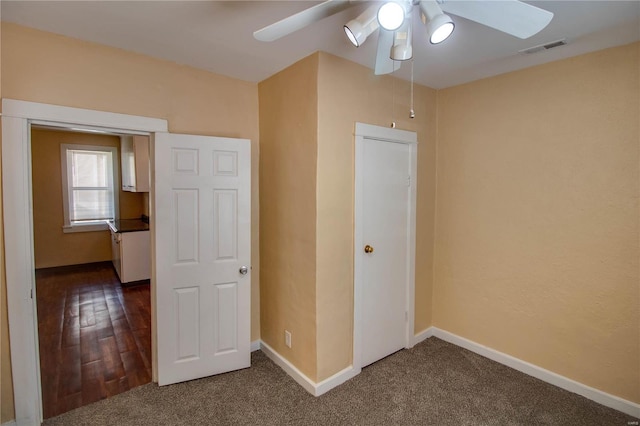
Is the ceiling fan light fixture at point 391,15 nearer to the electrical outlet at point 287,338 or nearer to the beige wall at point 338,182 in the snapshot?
the beige wall at point 338,182

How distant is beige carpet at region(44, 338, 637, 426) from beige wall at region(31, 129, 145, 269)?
15.1 feet

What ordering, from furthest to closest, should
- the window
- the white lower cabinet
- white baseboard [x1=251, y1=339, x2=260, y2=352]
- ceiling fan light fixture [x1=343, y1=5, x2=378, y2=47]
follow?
the window < the white lower cabinet < white baseboard [x1=251, y1=339, x2=260, y2=352] < ceiling fan light fixture [x1=343, y1=5, x2=378, y2=47]

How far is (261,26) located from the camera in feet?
6.16

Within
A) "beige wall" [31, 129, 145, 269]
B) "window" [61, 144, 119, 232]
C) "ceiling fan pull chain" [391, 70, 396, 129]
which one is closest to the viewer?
"ceiling fan pull chain" [391, 70, 396, 129]

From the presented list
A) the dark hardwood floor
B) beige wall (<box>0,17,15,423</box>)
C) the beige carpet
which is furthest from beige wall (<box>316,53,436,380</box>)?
beige wall (<box>0,17,15,423</box>)

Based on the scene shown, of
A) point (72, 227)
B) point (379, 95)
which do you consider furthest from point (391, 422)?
point (72, 227)

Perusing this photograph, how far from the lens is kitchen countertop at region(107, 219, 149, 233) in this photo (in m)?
4.88

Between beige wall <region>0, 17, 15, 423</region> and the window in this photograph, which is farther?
the window

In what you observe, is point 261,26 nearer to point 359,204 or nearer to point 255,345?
point 359,204

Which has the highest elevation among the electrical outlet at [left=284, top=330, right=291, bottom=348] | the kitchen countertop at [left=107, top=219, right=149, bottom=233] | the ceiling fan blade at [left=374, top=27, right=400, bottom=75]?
the ceiling fan blade at [left=374, top=27, right=400, bottom=75]

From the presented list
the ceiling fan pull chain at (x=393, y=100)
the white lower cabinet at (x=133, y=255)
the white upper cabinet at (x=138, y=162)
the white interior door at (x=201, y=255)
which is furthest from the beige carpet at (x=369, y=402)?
the white upper cabinet at (x=138, y=162)

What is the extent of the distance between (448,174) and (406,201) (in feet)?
1.82

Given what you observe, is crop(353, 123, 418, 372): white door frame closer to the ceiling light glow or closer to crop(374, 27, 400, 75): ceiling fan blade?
crop(374, 27, 400, 75): ceiling fan blade

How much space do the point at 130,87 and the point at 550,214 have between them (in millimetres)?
3228
